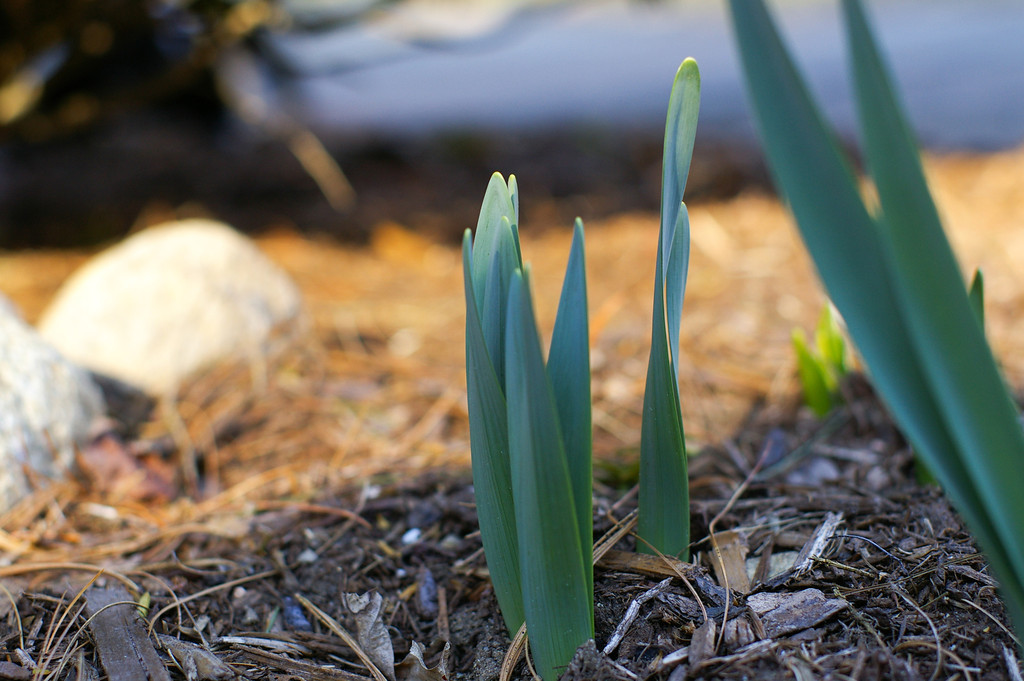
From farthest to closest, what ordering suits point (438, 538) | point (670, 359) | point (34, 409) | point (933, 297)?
1. point (34, 409)
2. point (438, 538)
3. point (670, 359)
4. point (933, 297)

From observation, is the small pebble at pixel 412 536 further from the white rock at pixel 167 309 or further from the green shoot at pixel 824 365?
the white rock at pixel 167 309

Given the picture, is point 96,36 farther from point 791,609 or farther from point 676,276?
point 791,609

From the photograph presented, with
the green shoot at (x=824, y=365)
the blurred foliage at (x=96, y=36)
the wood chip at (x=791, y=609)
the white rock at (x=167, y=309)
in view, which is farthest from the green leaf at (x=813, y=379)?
the blurred foliage at (x=96, y=36)

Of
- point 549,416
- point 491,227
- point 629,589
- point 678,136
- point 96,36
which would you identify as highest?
point 96,36

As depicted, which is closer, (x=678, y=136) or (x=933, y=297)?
(x=933, y=297)

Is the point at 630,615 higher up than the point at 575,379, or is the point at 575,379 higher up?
the point at 575,379

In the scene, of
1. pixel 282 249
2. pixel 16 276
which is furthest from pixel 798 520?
pixel 16 276

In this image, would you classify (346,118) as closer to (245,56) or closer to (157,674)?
(245,56)

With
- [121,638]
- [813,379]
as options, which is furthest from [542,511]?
[813,379]
